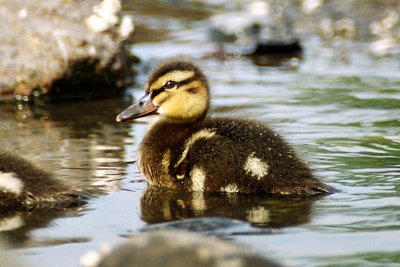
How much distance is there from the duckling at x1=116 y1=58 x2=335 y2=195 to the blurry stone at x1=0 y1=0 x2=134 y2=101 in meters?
2.75

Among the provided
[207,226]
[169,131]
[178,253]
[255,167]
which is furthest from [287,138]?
[178,253]

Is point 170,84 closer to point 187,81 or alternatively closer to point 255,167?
point 187,81

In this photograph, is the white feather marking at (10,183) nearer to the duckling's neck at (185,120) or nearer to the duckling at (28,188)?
the duckling at (28,188)

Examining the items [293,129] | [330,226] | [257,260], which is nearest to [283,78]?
[293,129]

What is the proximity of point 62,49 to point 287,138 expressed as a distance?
350 centimetres

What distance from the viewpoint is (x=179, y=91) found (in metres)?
6.67

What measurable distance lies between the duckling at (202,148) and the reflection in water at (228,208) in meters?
0.09

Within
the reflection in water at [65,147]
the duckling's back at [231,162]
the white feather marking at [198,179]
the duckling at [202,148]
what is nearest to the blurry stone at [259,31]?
the reflection in water at [65,147]

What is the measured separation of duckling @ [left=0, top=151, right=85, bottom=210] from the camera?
580 cm

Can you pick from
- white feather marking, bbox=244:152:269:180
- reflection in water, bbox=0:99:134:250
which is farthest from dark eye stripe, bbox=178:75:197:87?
white feather marking, bbox=244:152:269:180

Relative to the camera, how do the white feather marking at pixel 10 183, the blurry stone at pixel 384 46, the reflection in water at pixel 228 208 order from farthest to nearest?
the blurry stone at pixel 384 46
the white feather marking at pixel 10 183
the reflection in water at pixel 228 208

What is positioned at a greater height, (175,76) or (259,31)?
(259,31)

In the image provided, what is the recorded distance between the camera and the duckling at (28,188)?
19.0 ft

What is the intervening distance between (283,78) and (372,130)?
2524 mm
